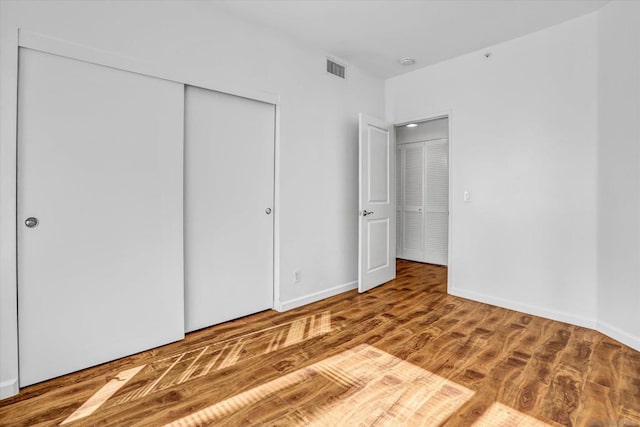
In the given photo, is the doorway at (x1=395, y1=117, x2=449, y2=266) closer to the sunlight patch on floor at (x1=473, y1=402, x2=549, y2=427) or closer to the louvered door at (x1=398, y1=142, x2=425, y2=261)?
the louvered door at (x1=398, y1=142, x2=425, y2=261)

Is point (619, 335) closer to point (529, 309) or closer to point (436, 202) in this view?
point (529, 309)

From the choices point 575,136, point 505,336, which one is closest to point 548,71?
point 575,136

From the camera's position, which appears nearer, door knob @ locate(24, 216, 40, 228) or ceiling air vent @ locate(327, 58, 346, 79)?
door knob @ locate(24, 216, 40, 228)

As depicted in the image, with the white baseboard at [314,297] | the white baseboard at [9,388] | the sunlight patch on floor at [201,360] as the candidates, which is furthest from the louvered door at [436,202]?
the white baseboard at [9,388]

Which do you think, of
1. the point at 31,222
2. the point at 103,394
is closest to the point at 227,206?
the point at 31,222

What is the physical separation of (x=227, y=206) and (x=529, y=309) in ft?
→ 9.85

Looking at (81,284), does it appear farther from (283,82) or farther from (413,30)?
(413,30)

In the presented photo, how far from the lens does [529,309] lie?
10.4 ft

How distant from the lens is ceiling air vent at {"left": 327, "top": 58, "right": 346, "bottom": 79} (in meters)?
3.62

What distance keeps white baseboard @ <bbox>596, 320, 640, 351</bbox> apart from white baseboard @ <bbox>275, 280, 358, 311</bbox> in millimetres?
2294

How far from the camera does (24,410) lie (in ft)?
5.51

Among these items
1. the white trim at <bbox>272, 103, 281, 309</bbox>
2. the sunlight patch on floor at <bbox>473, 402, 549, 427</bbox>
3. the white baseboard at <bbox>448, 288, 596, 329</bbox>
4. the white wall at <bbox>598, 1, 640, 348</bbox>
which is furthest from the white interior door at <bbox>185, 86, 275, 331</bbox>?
the white wall at <bbox>598, 1, 640, 348</bbox>

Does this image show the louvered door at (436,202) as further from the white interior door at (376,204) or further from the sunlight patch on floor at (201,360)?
the sunlight patch on floor at (201,360)

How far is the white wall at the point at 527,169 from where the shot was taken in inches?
112
